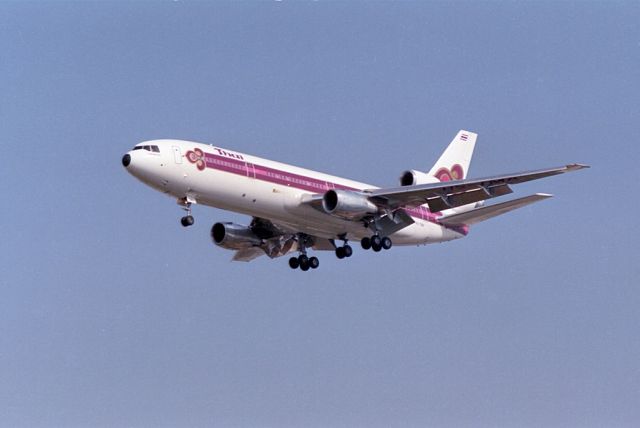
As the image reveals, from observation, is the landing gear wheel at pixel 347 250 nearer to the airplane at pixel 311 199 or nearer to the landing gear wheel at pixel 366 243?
the airplane at pixel 311 199

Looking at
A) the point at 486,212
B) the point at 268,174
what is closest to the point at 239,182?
the point at 268,174

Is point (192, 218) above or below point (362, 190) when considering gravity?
below

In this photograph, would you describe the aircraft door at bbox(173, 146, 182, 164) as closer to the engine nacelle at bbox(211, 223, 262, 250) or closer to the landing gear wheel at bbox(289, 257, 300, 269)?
the engine nacelle at bbox(211, 223, 262, 250)

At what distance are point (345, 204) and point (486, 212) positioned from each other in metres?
7.31

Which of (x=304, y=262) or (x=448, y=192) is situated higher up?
(x=448, y=192)

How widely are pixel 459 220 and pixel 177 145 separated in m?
14.6

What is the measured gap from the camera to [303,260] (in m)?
53.6

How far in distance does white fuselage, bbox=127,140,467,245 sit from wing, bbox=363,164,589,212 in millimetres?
1974

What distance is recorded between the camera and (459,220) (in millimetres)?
52688

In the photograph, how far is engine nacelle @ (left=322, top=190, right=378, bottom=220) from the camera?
47.8m

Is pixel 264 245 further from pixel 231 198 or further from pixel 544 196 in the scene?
pixel 544 196

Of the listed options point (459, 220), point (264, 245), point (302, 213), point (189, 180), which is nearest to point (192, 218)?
point (189, 180)

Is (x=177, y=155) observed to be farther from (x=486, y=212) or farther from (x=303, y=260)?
(x=486, y=212)

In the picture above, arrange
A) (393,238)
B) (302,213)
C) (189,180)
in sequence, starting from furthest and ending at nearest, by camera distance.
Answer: (393,238) → (302,213) → (189,180)
